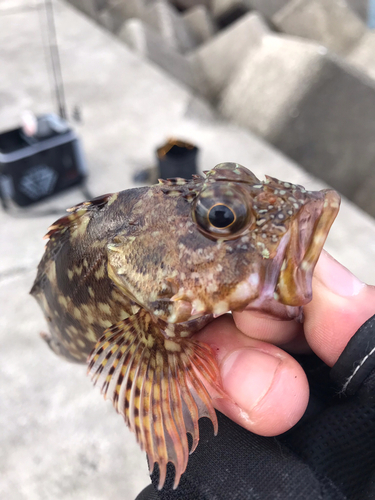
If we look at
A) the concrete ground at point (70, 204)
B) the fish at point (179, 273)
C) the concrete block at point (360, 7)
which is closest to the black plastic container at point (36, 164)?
the concrete ground at point (70, 204)

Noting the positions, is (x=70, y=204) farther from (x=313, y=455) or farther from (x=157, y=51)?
(x=157, y=51)

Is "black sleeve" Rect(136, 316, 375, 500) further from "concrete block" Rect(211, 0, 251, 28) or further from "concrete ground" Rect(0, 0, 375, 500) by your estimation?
"concrete block" Rect(211, 0, 251, 28)

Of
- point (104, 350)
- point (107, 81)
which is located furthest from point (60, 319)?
point (107, 81)

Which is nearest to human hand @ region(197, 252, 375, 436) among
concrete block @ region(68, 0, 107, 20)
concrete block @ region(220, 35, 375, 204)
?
concrete block @ region(220, 35, 375, 204)

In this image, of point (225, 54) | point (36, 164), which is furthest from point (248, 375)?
point (225, 54)

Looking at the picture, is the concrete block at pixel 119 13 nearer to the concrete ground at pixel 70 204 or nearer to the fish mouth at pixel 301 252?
the concrete ground at pixel 70 204
